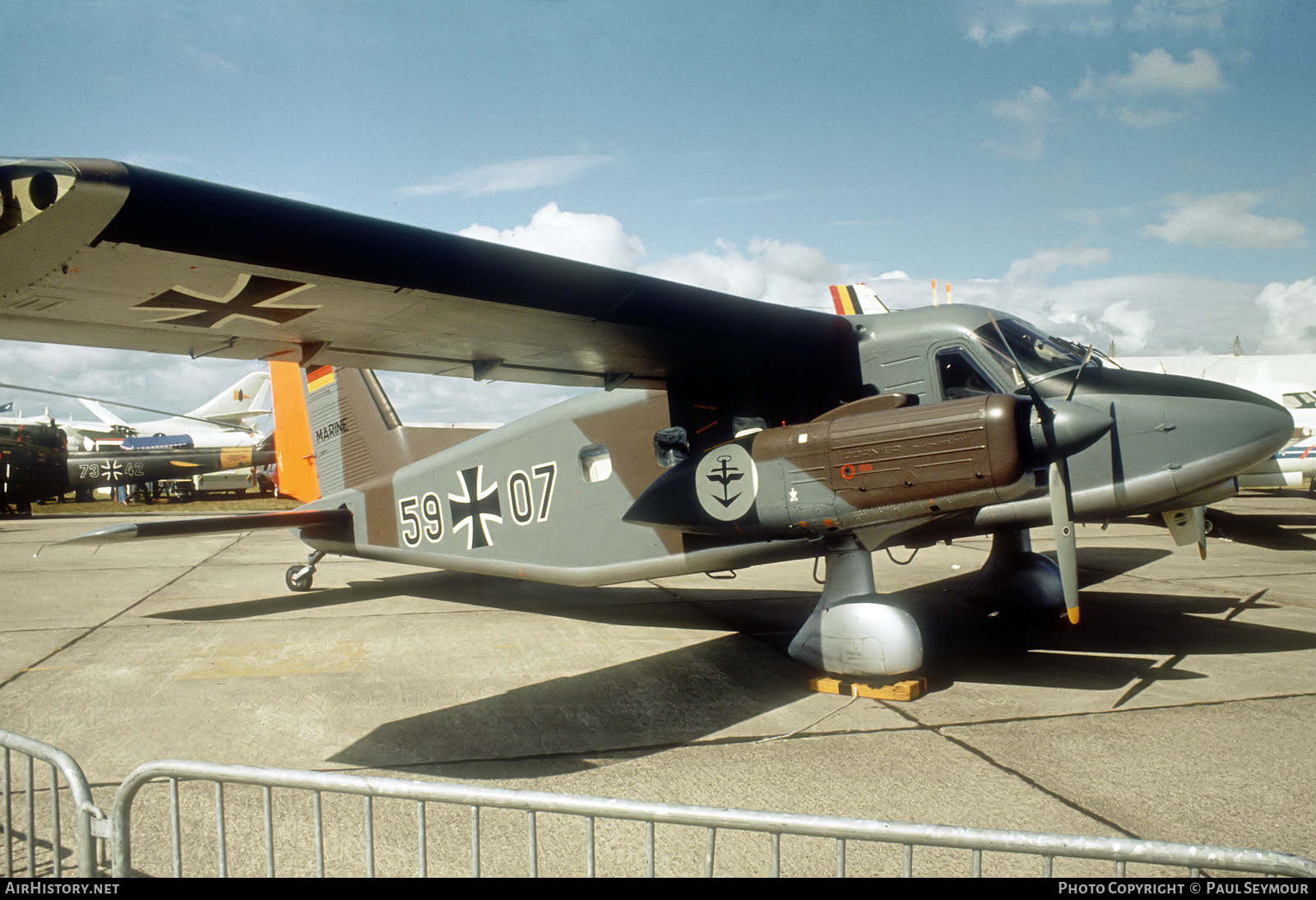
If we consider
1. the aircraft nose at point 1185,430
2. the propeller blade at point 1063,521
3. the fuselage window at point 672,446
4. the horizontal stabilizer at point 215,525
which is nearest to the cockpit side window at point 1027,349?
the aircraft nose at point 1185,430

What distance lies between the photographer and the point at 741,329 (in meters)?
6.26

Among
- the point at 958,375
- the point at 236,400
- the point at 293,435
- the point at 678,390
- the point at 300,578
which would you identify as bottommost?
the point at 300,578

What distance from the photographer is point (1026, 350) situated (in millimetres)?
6254

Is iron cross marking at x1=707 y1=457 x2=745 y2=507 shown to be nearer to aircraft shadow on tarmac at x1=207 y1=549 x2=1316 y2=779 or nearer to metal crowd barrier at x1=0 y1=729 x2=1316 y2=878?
aircraft shadow on tarmac at x1=207 y1=549 x2=1316 y2=779

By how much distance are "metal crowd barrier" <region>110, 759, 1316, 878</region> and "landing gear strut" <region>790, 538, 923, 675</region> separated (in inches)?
139

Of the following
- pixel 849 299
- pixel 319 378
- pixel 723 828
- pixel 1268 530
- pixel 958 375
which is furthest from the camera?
pixel 849 299

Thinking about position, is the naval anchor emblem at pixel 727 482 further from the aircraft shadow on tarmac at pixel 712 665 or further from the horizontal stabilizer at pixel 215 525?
the horizontal stabilizer at pixel 215 525

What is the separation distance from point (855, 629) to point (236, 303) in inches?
176

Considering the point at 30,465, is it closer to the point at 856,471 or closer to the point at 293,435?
the point at 293,435

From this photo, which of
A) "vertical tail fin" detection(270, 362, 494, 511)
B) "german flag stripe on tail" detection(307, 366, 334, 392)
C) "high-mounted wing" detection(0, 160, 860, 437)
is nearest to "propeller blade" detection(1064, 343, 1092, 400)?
"high-mounted wing" detection(0, 160, 860, 437)

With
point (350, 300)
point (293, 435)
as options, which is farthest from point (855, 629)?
point (293, 435)

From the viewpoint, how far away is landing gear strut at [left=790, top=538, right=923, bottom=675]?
5621 mm

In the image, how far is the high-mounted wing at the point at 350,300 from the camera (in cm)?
Result: 335
